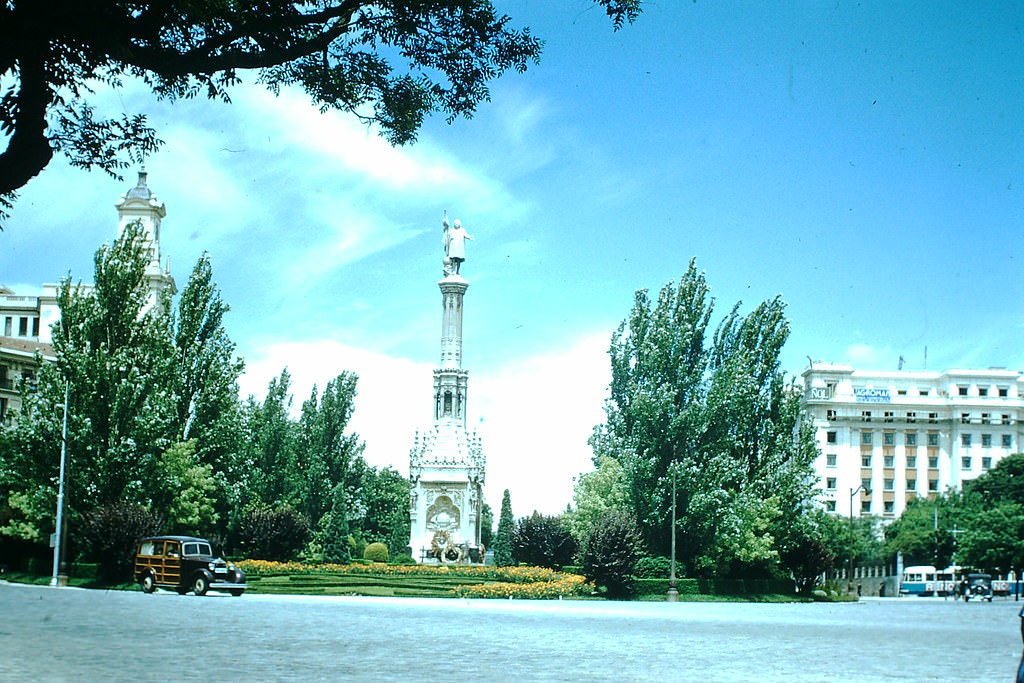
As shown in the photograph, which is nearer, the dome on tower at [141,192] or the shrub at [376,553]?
the shrub at [376,553]

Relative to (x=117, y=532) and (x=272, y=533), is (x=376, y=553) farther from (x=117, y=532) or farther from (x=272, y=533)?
(x=117, y=532)

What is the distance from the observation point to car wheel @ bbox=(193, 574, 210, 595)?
36375mm

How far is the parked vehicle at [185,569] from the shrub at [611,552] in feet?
44.9

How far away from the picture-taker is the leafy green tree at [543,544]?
171 ft

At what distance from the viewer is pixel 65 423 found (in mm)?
41906

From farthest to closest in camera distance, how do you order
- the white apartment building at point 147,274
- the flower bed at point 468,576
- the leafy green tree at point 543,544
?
1. the white apartment building at point 147,274
2. the leafy green tree at point 543,544
3. the flower bed at point 468,576

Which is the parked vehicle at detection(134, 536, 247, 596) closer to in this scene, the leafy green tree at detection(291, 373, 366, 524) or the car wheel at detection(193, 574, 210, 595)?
the car wheel at detection(193, 574, 210, 595)

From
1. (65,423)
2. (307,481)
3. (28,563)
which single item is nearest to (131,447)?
(65,423)

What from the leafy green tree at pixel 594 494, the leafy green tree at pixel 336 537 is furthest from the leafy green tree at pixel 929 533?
the leafy green tree at pixel 336 537

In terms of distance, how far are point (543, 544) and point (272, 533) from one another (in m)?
12.2

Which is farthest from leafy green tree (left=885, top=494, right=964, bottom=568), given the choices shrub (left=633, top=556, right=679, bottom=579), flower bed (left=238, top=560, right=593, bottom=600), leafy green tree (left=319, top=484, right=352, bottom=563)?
flower bed (left=238, top=560, right=593, bottom=600)

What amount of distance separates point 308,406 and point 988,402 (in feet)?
249

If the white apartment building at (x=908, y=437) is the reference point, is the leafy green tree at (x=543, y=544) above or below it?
below

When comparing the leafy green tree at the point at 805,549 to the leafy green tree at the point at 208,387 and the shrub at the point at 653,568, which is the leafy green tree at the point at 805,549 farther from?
the leafy green tree at the point at 208,387
